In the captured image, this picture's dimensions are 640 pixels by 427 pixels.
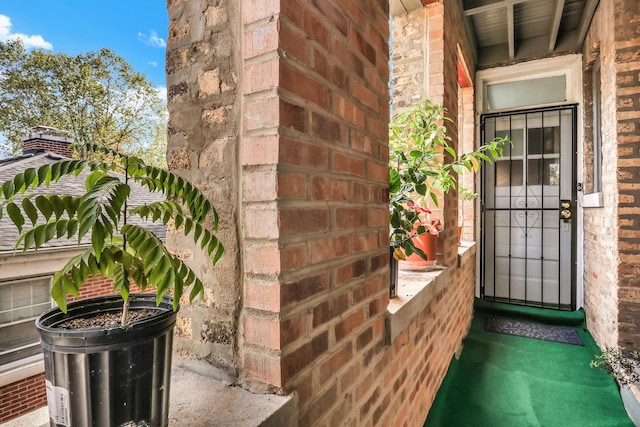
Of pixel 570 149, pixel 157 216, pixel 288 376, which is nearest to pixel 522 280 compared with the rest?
pixel 570 149

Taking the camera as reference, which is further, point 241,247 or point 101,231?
point 241,247

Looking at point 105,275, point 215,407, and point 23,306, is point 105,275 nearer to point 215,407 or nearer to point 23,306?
point 215,407

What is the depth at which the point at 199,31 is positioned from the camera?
818 mm

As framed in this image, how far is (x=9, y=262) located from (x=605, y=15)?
5.90m

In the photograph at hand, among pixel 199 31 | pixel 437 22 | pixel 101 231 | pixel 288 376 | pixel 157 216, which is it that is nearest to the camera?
pixel 101 231

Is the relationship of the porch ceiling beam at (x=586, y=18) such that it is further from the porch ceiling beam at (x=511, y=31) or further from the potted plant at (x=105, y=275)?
the potted plant at (x=105, y=275)

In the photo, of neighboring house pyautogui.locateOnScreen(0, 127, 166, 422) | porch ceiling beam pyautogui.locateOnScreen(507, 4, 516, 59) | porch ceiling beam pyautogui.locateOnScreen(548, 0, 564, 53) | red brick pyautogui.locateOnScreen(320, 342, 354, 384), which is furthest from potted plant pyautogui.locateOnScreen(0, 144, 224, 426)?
porch ceiling beam pyautogui.locateOnScreen(548, 0, 564, 53)

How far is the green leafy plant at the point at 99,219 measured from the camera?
44cm

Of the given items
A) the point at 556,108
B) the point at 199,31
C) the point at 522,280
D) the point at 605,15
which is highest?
the point at 605,15

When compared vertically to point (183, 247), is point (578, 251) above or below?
below

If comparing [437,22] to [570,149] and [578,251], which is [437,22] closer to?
[570,149]

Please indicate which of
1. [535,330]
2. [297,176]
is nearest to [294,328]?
[297,176]

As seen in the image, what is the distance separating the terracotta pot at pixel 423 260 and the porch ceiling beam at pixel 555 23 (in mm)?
2544

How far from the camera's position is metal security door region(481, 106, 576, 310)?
156 inches
